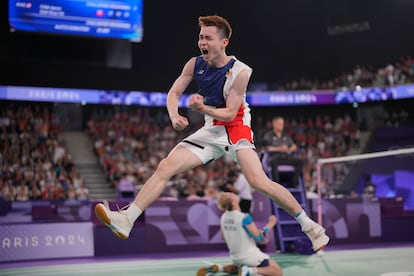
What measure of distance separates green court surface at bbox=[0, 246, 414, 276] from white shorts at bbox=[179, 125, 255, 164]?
349cm

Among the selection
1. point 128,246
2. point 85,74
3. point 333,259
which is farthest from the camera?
point 85,74

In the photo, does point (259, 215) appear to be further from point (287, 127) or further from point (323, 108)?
point (323, 108)

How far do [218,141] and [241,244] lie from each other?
8.84 feet

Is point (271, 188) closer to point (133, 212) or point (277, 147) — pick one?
point (133, 212)

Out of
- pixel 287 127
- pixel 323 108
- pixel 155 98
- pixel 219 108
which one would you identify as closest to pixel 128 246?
pixel 219 108

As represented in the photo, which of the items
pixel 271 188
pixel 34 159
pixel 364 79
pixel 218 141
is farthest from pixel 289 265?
pixel 364 79

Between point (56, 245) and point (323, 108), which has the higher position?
point (323, 108)

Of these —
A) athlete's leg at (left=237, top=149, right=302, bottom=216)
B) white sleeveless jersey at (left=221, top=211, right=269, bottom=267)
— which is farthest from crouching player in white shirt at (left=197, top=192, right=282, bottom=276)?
athlete's leg at (left=237, top=149, right=302, bottom=216)

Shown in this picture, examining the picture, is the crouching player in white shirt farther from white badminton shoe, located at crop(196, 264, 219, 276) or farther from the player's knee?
the player's knee

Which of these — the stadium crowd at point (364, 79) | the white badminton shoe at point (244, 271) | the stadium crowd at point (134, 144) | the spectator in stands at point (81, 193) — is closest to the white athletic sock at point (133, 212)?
the white badminton shoe at point (244, 271)

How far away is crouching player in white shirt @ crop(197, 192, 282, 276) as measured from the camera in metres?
7.25

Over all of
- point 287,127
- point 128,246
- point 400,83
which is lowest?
point 128,246

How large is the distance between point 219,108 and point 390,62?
26271mm

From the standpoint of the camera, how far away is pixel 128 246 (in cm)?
1222
